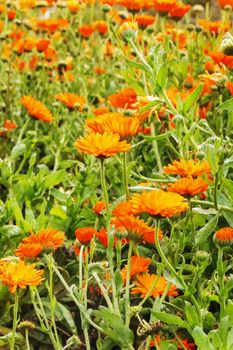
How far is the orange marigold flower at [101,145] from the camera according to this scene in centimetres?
182

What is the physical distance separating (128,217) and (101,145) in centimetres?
22

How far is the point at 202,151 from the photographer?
7.23 ft

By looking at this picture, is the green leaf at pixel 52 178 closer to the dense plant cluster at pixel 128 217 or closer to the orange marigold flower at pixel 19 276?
the dense plant cluster at pixel 128 217

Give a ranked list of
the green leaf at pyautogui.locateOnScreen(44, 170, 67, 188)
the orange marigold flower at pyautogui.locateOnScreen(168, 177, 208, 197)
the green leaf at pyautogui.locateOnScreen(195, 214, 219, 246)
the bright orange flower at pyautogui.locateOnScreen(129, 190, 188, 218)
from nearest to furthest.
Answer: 1. the bright orange flower at pyautogui.locateOnScreen(129, 190, 188, 218)
2. the orange marigold flower at pyautogui.locateOnScreen(168, 177, 208, 197)
3. the green leaf at pyautogui.locateOnScreen(195, 214, 219, 246)
4. the green leaf at pyautogui.locateOnScreen(44, 170, 67, 188)

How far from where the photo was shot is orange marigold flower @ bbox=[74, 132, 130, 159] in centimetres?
182

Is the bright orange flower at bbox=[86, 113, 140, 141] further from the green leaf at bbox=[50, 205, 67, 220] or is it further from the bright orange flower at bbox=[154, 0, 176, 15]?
the bright orange flower at bbox=[154, 0, 176, 15]

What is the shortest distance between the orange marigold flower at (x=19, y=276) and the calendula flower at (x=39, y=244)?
0.07m

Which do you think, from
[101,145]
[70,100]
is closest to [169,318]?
[101,145]

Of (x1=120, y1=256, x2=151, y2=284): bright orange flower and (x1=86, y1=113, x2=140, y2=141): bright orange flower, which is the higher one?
(x1=86, y1=113, x2=140, y2=141): bright orange flower

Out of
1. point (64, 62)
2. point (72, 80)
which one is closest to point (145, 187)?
point (64, 62)

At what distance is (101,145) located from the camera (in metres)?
1.82

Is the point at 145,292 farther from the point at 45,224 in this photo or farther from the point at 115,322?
the point at 45,224

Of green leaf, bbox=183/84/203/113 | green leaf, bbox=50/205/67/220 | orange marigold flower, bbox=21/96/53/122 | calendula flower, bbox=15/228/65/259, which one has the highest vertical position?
green leaf, bbox=183/84/203/113

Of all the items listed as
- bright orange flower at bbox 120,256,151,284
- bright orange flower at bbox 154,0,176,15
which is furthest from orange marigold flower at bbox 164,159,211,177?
bright orange flower at bbox 154,0,176,15
